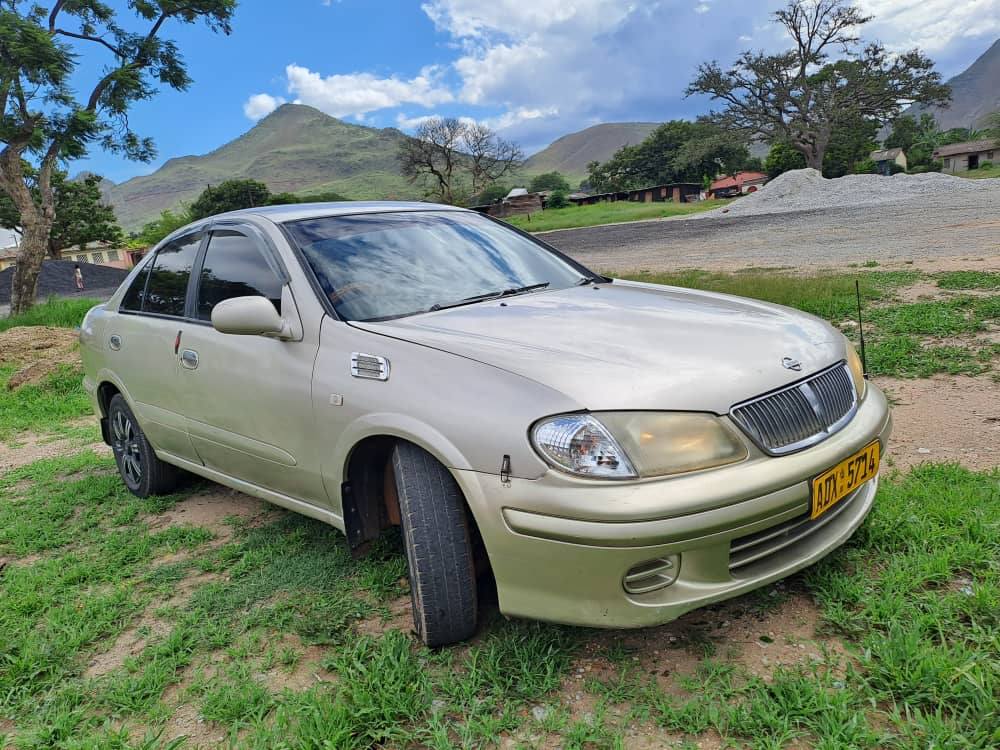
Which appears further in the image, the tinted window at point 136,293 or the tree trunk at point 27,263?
the tree trunk at point 27,263

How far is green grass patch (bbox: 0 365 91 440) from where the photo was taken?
7.41 metres

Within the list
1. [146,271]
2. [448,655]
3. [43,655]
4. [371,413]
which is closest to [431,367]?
[371,413]

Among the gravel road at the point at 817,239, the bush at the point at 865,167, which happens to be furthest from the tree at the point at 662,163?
the gravel road at the point at 817,239

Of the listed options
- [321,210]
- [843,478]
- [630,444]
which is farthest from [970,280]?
[630,444]

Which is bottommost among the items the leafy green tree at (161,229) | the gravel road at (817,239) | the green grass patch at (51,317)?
the gravel road at (817,239)

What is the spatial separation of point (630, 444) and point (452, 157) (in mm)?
68757

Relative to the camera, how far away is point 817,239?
17.0m

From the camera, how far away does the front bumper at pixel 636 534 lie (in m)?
1.95

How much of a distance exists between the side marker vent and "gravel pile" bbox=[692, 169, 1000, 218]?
1024 inches

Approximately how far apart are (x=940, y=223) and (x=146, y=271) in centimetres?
1845

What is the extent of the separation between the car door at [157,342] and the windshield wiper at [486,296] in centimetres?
148

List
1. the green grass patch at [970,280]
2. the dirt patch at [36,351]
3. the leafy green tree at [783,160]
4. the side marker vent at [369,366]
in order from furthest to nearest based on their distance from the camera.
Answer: the leafy green tree at [783,160]
the dirt patch at [36,351]
the green grass patch at [970,280]
the side marker vent at [369,366]

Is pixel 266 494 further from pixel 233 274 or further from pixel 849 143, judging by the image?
pixel 849 143

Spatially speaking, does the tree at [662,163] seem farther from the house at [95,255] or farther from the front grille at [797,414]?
the front grille at [797,414]
